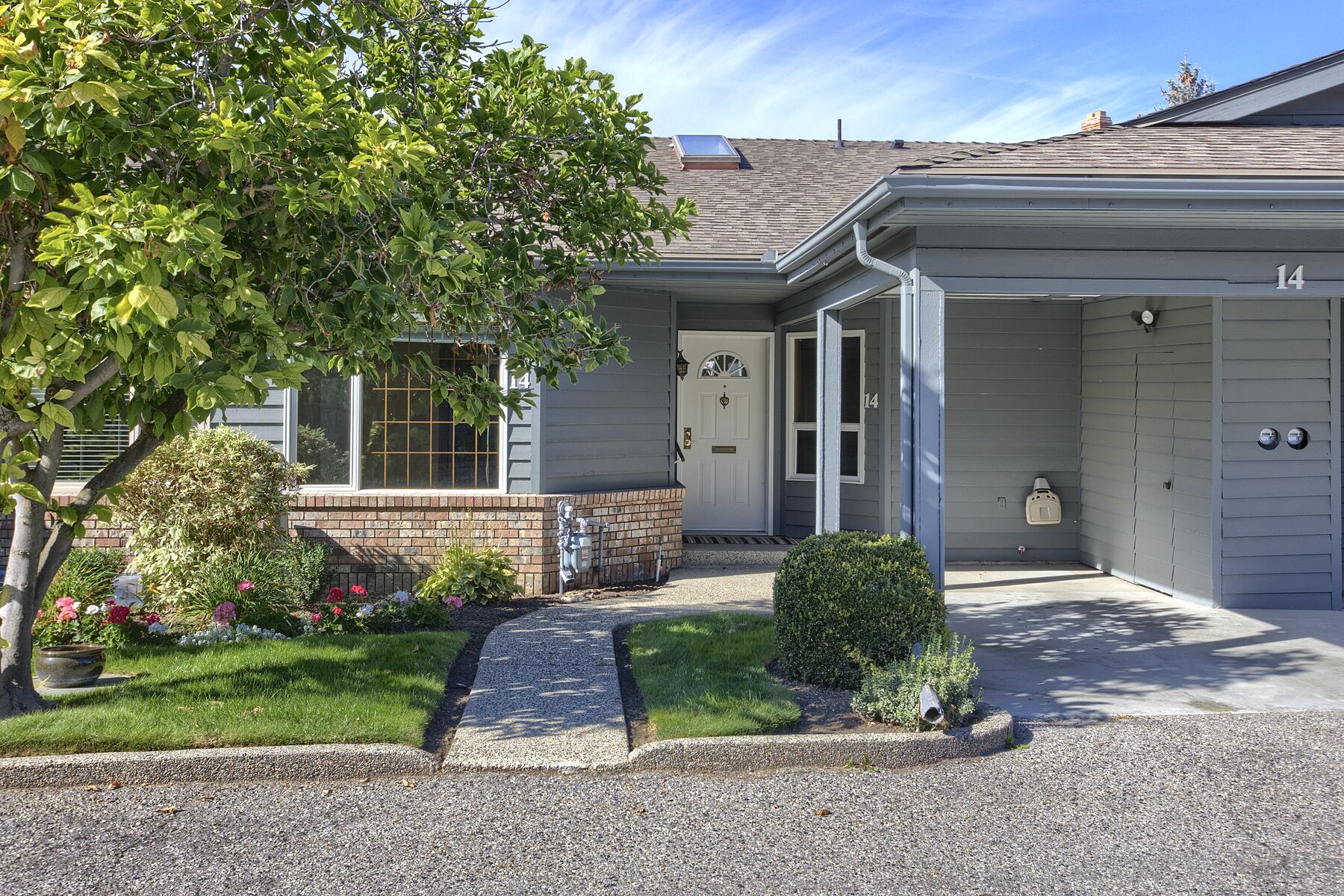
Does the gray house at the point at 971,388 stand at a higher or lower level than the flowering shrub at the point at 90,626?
higher

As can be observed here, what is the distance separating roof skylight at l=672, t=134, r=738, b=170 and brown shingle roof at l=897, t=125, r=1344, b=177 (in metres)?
5.58

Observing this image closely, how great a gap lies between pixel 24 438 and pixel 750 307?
24.8ft

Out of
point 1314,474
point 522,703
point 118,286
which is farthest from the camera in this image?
point 1314,474

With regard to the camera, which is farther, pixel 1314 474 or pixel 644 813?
pixel 1314 474

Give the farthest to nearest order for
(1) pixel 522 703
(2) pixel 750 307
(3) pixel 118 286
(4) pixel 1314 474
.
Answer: (2) pixel 750 307 → (4) pixel 1314 474 → (1) pixel 522 703 → (3) pixel 118 286

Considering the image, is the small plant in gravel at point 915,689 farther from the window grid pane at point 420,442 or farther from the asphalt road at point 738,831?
the window grid pane at point 420,442

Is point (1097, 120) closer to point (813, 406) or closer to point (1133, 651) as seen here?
point (813, 406)

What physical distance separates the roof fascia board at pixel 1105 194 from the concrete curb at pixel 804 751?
2.77 meters

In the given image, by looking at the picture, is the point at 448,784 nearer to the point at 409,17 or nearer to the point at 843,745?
the point at 843,745

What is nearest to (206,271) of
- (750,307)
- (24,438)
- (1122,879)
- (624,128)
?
(24,438)

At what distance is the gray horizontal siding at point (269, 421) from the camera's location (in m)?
8.64

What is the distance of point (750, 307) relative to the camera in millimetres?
10836

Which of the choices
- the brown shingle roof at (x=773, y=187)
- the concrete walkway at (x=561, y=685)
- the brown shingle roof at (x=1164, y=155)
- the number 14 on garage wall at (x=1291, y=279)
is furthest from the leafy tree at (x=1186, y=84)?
the concrete walkway at (x=561, y=685)

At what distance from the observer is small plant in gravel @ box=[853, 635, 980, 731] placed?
494 centimetres
